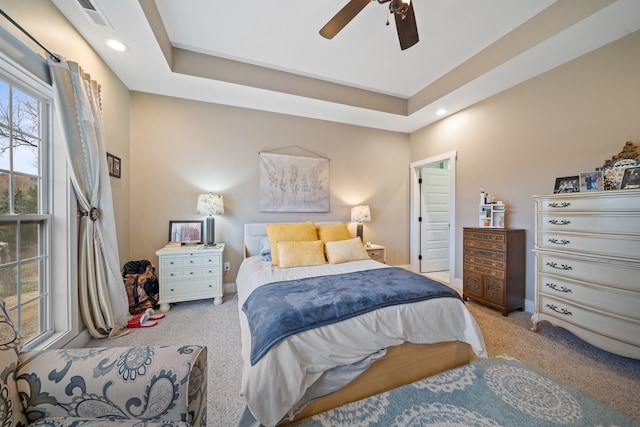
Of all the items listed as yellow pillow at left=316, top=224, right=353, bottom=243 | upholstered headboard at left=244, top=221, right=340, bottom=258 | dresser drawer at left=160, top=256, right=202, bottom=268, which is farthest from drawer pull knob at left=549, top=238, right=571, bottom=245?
dresser drawer at left=160, top=256, right=202, bottom=268

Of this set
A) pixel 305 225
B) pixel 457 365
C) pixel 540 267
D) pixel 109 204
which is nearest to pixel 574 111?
pixel 540 267

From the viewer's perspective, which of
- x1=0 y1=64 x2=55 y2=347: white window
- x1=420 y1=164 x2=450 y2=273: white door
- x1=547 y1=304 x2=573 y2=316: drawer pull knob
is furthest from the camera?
x1=420 y1=164 x2=450 y2=273: white door

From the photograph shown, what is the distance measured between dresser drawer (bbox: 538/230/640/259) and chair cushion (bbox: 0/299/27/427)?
3.45 m

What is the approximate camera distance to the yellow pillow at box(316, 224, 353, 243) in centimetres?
302

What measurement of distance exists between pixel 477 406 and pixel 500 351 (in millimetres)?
784

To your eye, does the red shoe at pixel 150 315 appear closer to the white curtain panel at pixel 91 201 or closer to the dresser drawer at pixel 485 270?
the white curtain panel at pixel 91 201

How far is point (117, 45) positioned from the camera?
2.16 metres

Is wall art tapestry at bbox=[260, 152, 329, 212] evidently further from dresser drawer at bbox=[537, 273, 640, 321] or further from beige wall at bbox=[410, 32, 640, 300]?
dresser drawer at bbox=[537, 273, 640, 321]

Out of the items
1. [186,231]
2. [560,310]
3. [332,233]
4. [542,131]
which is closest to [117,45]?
[186,231]

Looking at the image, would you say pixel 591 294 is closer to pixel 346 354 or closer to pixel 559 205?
pixel 559 205

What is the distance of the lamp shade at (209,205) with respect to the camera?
2973mm

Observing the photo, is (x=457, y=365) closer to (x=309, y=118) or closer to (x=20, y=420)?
(x=20, y=420)

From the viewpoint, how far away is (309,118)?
3744mm

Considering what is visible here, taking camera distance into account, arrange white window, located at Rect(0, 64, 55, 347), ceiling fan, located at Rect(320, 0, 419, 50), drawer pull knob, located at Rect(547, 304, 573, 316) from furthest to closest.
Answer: drawer pull knob, located at Rect(547, 304, 573, 316) < ceiling fan, located at Rect(320, 0, 419, 50) < white window, located at Rect(0, 64, 55, 347)
